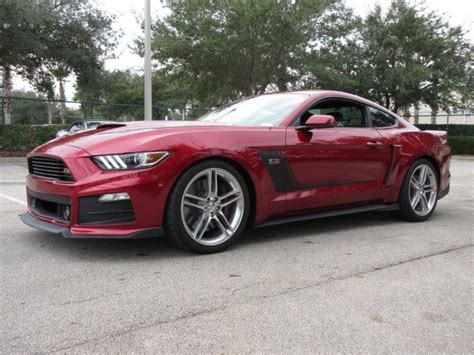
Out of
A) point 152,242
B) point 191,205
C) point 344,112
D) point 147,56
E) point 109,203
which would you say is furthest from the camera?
point 147,56

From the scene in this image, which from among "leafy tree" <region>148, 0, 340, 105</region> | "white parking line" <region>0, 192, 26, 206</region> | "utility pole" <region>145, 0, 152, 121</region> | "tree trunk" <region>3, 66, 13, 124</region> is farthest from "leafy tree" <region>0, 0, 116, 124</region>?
"white parking line" <region>0, 192, 26, 206</region>

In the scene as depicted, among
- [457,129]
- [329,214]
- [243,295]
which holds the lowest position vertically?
[243,295]

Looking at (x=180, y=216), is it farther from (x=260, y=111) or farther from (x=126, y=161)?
(x=260, y=111)

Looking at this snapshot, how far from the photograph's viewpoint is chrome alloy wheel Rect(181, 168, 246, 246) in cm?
379

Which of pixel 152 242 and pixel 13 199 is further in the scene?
pixel 13 199

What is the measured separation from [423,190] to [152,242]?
3237mm

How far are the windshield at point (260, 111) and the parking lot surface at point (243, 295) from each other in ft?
3.63

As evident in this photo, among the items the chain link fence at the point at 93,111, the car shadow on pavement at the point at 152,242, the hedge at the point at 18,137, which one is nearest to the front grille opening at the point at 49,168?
the car shadow on pavement at the point at 152,242

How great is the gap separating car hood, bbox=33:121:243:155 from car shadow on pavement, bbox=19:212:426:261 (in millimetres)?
799

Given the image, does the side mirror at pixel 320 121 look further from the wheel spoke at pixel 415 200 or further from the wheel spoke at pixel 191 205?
the wheel spoke at pixel 415 200

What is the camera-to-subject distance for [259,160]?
4016 mm

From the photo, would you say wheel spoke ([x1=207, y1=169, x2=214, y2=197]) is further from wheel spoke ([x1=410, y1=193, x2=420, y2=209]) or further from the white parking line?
the white parking line

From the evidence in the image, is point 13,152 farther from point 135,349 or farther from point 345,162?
point 135,349

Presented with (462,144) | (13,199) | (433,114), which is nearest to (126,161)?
(13,199)
